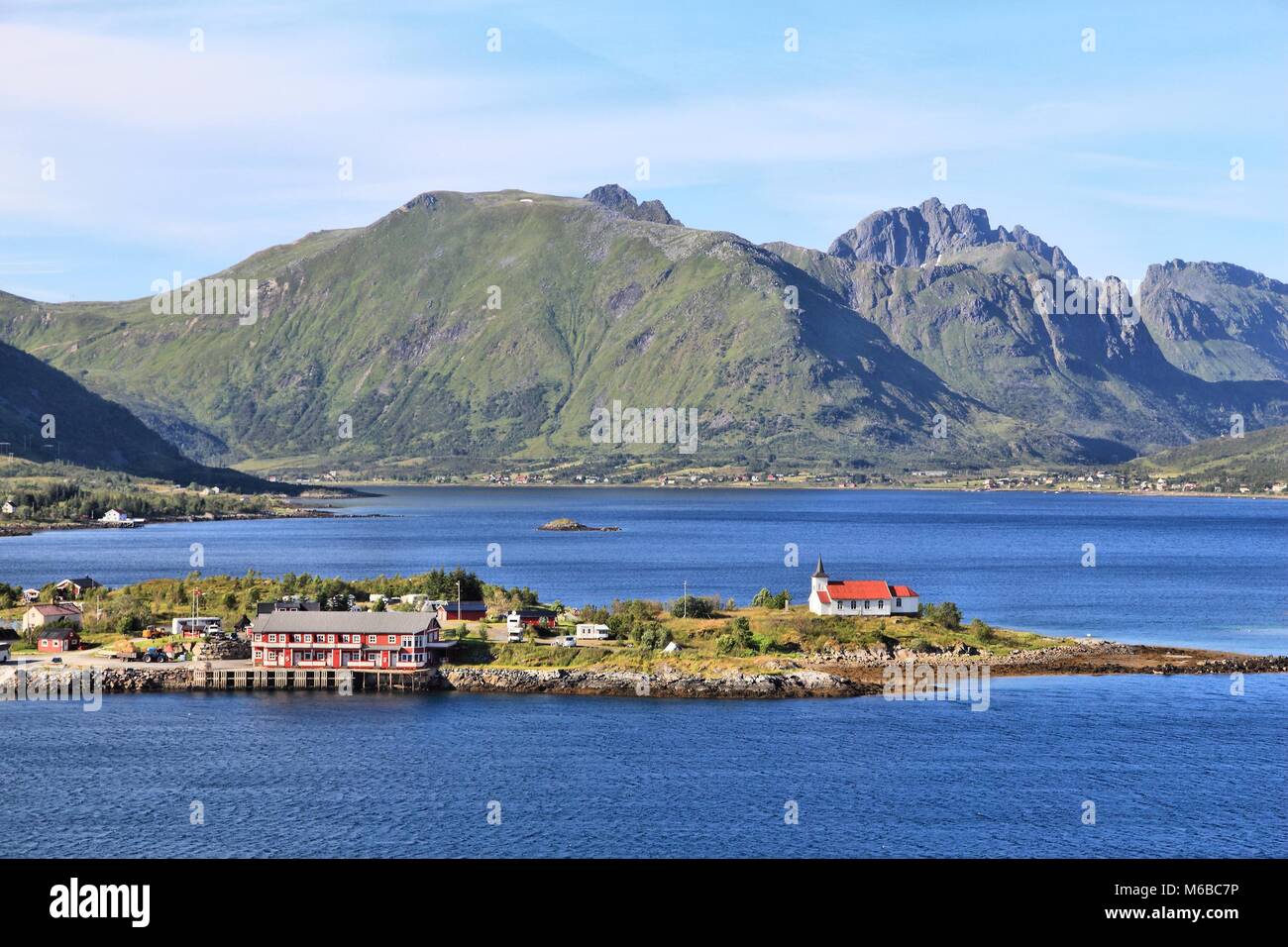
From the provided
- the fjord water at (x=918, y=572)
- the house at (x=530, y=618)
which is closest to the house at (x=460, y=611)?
the house at (x=530, y=618)

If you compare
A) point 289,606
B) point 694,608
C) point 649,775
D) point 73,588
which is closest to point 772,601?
point 694,608

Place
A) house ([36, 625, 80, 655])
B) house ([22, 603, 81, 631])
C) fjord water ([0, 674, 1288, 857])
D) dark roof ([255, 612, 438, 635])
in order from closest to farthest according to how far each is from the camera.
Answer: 1. fjord water ([0, 674, 1288, 857])
2. dark roof ([255, 612, 438, 635])
3. house ([36, 625, 80, 655])
4. house ([22, 603, 81, 631])

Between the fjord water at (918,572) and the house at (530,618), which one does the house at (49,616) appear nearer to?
the house at (530,618)

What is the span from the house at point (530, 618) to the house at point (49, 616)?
27.9 meters

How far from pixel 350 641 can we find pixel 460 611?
1209cm

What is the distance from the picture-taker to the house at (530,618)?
88.9 meters

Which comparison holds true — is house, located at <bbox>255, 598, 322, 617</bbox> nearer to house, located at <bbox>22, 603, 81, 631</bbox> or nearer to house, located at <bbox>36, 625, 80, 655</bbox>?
house, located at <bbox>36, 625, 80, 655</bbox>

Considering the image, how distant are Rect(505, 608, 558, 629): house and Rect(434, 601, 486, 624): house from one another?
189 cm

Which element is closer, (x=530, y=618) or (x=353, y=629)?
(x=353, y=629)

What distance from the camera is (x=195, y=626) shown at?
91875mm

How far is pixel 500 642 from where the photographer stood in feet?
281

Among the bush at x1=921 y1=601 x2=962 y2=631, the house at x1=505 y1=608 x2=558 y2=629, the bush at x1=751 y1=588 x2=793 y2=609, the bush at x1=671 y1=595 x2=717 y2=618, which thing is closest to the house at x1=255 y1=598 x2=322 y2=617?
the house at x1=505 y1=608 x2=558 y2=629

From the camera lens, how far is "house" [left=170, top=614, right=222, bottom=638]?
9150cm

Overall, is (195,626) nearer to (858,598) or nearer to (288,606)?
(288,606)
